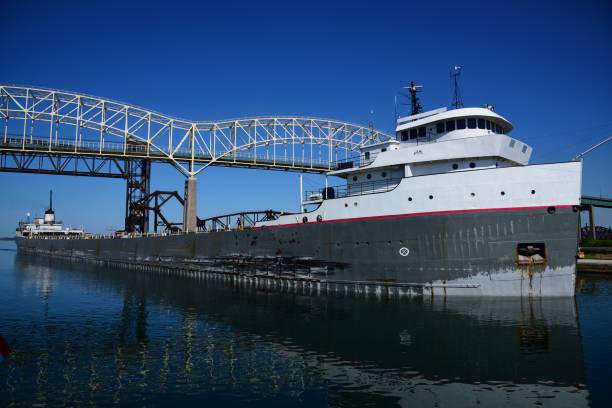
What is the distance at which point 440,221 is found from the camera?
23750 millimetres

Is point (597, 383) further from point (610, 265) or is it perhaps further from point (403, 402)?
point (610, 265)

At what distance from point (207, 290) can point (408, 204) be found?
18.1 m

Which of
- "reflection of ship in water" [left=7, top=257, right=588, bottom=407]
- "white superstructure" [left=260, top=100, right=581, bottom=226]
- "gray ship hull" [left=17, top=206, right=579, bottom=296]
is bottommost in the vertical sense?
"reflection of ship in water" [left=7, top=257, right=588, bottom=407]

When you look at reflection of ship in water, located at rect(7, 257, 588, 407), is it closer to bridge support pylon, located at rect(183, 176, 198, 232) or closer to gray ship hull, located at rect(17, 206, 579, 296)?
gray ship hull, located at rect(17, 206, 579, 296)

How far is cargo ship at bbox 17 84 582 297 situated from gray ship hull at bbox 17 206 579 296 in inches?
2.3

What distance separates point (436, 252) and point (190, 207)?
40.3m

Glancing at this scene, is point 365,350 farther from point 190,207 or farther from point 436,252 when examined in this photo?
point 190,207

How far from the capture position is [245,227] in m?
36.3

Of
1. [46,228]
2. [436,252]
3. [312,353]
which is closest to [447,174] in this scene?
[436,252]

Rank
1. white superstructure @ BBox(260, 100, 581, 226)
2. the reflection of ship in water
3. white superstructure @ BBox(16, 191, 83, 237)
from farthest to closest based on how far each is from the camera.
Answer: white superstructure @ BBox(16, 191, 83, 237)
white superstructure @ BBox(260, 100, 581, 226)
the reflection of ship in water

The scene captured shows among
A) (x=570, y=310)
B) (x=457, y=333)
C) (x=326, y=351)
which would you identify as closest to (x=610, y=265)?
(x=570, y=310)

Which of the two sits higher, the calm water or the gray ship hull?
the gray ship hull

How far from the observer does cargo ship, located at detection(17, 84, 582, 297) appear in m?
21.9

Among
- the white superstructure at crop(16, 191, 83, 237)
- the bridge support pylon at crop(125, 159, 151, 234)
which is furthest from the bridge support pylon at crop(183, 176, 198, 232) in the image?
the white superstructure at crop(16, 191, 83, 237)
